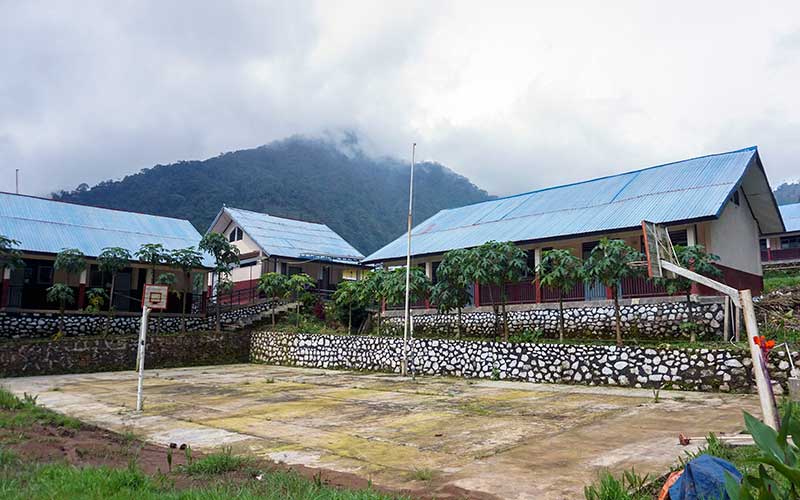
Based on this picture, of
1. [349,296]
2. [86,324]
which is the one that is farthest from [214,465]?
[86,324]

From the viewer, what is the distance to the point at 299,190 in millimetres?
64562

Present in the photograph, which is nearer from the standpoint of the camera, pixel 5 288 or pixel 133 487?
pixel 133 487

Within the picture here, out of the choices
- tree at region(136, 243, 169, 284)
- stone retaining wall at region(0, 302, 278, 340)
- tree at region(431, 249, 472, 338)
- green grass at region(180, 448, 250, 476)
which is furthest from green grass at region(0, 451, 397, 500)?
stone retaining wall at region(0, 302, 278, 340)

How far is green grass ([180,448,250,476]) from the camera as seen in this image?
5.40 meters

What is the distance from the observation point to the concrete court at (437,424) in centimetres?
557

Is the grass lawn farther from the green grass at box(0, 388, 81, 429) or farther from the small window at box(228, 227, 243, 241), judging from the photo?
the small window at box(228, 227, 243, 241)

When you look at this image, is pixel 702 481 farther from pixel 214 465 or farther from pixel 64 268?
pixel 64 268

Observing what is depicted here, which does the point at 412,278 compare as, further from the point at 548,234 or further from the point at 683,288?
the point at 683,288

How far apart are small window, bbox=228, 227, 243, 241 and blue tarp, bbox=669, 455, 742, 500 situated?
29.5 m

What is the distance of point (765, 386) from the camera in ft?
16.7

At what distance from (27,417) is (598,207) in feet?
54.7

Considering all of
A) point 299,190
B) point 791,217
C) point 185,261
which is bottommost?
point 185,261

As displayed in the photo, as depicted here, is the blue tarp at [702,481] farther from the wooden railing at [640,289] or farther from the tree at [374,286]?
the tree at [374,286]

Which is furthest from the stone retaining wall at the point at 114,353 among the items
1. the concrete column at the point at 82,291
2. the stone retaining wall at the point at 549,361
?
the stone retaining wall at the point at 549,361
